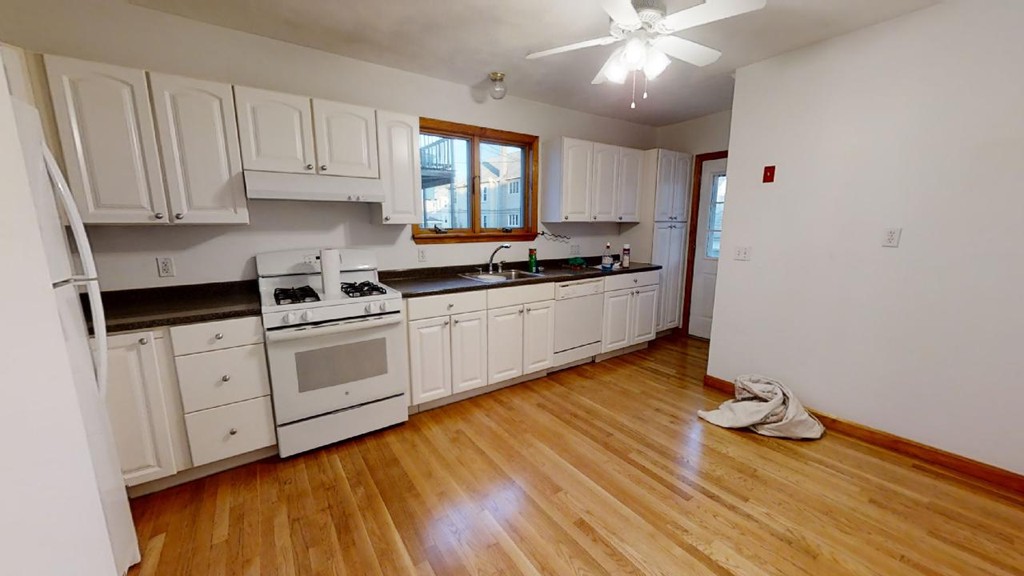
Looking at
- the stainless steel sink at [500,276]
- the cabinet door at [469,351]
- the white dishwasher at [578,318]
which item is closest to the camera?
the cabinet door at [469,351]

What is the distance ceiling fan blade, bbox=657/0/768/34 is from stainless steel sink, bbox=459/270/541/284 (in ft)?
6.19

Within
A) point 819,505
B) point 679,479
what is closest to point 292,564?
point 679,479

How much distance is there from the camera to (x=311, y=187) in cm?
228

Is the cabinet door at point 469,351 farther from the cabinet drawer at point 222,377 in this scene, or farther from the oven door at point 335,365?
the cabinet drawer at point 222,377

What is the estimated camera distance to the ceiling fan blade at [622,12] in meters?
1.54

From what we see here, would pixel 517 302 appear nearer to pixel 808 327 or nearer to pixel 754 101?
pixel 808 327

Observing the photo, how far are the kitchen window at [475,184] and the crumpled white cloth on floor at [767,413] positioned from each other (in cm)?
216

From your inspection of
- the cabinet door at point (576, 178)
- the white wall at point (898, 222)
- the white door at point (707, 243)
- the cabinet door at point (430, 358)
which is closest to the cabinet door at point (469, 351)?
the cabinet door at point (430, 358)

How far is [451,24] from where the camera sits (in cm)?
219

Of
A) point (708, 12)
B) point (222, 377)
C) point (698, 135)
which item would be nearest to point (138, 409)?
point (222, 377)

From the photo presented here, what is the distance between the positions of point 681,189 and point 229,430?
4479 millimetres

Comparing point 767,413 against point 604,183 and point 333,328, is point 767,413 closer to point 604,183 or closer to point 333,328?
point 604,183

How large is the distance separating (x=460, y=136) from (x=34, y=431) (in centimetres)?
Answer: 297

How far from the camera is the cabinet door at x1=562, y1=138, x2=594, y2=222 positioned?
11.6 feet
